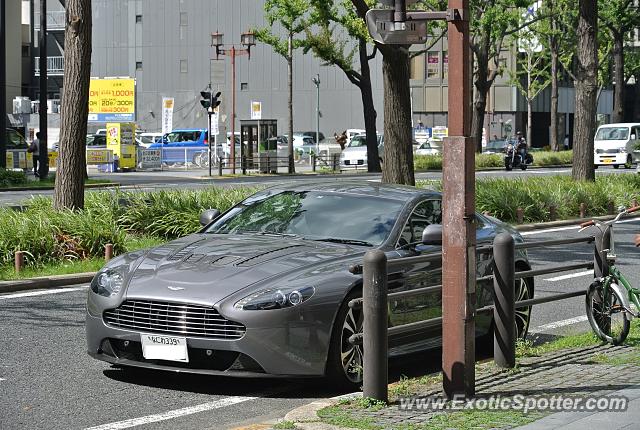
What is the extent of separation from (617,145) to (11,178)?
3150 centimetres

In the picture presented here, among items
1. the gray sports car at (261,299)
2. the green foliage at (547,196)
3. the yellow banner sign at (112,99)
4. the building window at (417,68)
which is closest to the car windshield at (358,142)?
the yellow banner sign at (112,99)

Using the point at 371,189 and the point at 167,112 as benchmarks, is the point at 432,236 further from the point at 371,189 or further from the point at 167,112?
the point at 167,112

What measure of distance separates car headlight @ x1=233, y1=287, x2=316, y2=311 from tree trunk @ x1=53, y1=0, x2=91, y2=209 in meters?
10.2

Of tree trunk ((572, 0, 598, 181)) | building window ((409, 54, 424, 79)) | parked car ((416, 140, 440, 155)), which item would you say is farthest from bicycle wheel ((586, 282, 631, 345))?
building window ((409, 54, 424, 79))

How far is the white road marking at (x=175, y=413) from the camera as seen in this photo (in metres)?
7.34

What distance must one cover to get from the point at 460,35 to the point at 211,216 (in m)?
3.51

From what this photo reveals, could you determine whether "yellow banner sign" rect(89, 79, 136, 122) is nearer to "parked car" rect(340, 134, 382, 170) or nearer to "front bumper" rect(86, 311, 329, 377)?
"parked car" rect(340, 134, 382, 170)

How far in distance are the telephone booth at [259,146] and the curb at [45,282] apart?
36.6m

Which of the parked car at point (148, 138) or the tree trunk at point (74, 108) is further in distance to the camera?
the parked car at point (148, 138)

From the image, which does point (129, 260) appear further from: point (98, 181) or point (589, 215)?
point (98, 181)

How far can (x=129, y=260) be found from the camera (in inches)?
354

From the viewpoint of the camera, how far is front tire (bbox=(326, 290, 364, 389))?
27.0 ft

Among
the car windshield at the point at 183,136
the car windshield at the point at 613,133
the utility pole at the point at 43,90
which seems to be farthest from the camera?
the car windshield at the point at 183,136

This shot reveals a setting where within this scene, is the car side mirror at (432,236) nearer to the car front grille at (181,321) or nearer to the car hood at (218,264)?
the car hood at (218,264)
